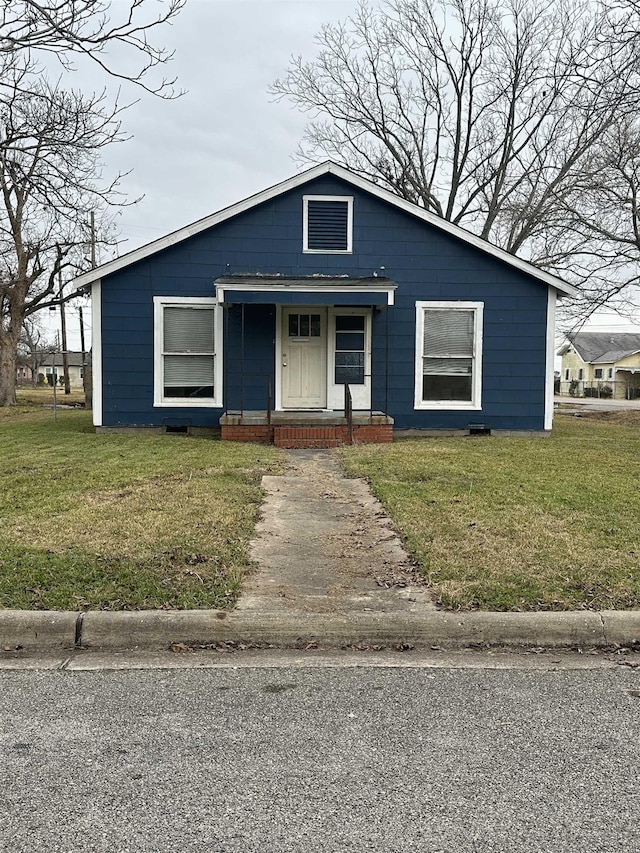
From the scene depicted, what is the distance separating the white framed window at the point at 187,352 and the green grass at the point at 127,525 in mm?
2586

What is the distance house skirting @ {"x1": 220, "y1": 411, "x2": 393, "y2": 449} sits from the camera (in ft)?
37.4

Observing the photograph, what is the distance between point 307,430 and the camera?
1143cm

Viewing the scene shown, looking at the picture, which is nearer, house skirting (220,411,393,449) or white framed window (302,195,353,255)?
house skirting (220,411,393,449)

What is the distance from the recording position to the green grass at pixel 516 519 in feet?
14.4

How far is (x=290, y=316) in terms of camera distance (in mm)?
13055

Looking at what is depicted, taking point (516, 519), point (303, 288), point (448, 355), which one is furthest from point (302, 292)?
point (516, 519)

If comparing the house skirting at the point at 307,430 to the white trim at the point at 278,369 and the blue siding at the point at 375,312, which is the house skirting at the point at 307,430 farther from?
the blue siding at the point at 375,312

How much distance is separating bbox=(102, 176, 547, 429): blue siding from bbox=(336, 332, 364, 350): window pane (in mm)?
266

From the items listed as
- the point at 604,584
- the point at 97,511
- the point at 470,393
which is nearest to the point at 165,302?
the point at 470,393

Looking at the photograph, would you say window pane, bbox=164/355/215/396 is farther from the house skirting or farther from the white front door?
the white front door

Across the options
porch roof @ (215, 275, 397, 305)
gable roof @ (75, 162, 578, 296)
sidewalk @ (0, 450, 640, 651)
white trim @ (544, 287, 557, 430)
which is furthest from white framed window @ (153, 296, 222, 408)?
sidewalk @ (0, 450, 640, 651)

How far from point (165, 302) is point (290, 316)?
2322 millimetres

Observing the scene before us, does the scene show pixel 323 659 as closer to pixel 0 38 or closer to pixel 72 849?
pixel 72 849

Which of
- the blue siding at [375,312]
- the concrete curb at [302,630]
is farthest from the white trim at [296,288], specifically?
the concrete curb at [302,630]
